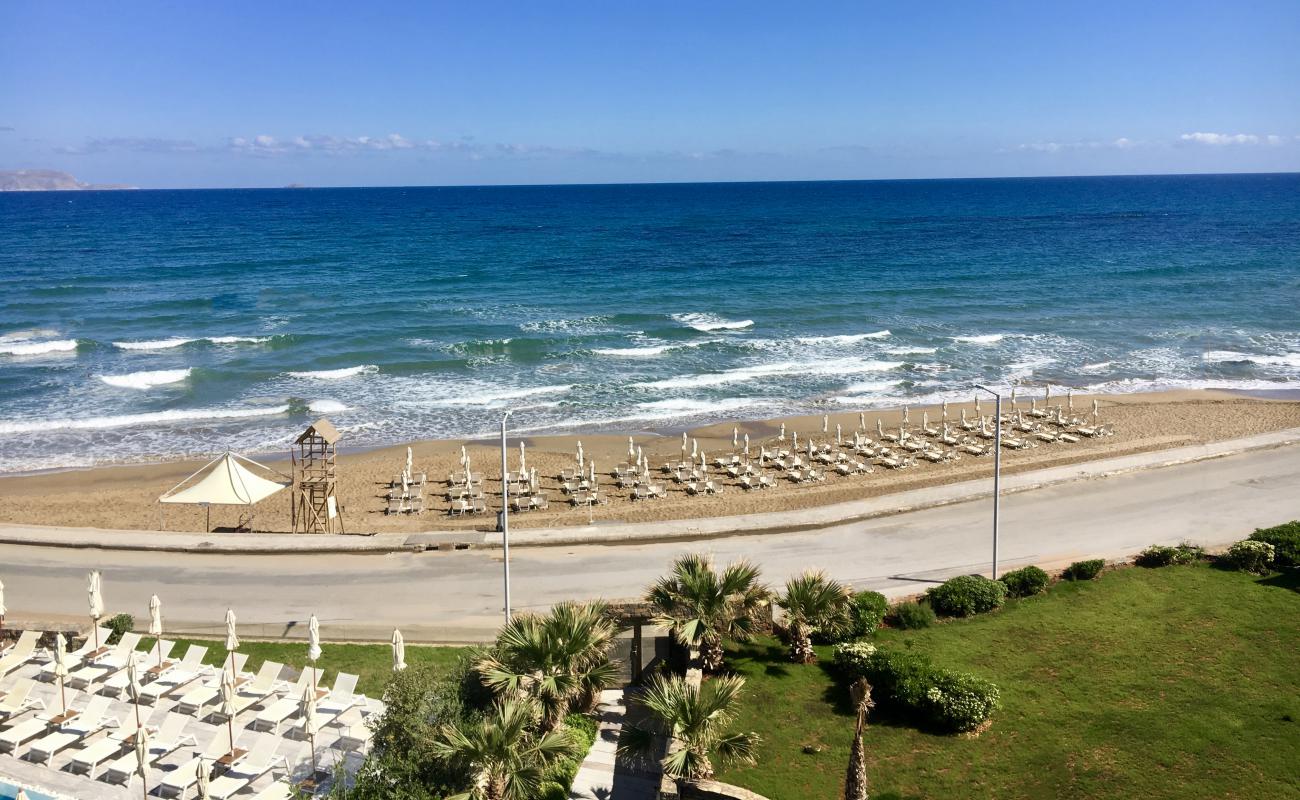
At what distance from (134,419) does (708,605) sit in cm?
3258

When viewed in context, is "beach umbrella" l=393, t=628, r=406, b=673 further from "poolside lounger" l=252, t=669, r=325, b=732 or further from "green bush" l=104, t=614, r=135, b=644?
"green bush" l=104, t=614, r=135, b=644

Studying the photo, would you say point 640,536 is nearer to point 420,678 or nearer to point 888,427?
Result: point 420,678

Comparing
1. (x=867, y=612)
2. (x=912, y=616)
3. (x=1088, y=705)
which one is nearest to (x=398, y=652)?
(x=867, y=612)

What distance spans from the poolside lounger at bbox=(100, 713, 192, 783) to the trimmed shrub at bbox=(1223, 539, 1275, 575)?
2120 centimetres

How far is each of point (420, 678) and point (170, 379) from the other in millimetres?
37165

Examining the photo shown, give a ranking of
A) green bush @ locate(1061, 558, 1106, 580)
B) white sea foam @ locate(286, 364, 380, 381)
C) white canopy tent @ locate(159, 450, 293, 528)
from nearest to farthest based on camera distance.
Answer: green bush @ locate(1061, 558, 1106, 580), white canopy tent @ locate(159, 450, 293, 528), white sea foam @ locate(286, 364, 380, 381)

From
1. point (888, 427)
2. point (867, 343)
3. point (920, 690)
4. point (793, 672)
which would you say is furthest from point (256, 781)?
point (867, 343)

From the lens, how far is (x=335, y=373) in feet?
155

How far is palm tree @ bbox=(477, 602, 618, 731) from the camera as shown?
14953mm

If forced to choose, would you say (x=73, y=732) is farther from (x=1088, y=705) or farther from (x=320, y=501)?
(x=1088, y=705)

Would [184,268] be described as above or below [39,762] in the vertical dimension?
above

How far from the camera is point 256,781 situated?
14727 millimetres

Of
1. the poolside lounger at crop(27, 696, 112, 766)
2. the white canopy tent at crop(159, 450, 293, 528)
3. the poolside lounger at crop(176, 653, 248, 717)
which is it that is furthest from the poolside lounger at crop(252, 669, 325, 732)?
the white canopy tent at crop(159, 450, 293, 528)

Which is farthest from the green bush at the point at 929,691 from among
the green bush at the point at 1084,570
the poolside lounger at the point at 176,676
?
the poolside lounger at the point at 176,676
